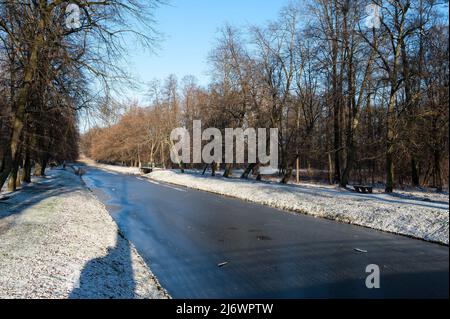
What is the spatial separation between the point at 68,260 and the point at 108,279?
139 cm

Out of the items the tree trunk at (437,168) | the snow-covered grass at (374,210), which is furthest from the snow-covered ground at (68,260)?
the tree trunk at (437,168)

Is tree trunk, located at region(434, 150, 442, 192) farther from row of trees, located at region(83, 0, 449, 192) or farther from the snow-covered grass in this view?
the snow-covered grass

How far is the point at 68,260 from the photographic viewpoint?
747 cm

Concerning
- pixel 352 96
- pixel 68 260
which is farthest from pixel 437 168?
pixel 68 260

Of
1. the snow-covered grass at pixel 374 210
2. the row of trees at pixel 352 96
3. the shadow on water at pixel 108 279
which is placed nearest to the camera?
the shadow on water at pixel 108 279

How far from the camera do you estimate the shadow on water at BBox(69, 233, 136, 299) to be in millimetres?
5805

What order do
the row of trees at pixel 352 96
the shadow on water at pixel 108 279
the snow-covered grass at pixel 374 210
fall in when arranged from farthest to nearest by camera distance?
the row of trees at pixel 352 96
the snow-covered grass at pixel 374 210
the shadow on water at pixel 108 279

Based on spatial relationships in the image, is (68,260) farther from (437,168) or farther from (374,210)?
(437,168)

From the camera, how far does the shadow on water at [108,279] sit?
5.80 metres

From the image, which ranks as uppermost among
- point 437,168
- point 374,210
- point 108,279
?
point 437,168

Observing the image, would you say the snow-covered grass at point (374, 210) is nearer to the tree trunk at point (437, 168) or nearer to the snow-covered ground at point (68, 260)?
the snow-covered ground at point (68, 260)
